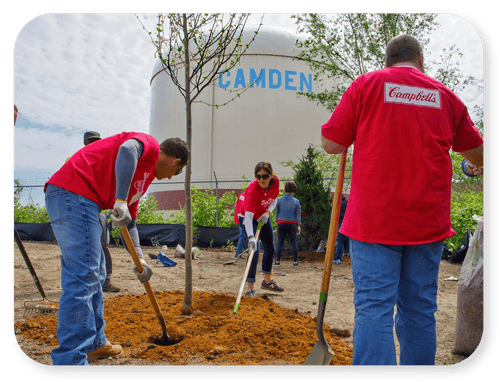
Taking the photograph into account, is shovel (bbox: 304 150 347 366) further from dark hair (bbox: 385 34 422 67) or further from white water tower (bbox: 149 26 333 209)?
white water tower (bbox: 149 26 333 209)

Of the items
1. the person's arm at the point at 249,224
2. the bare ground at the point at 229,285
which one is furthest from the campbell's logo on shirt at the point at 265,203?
the bare ground at the point at 229,285

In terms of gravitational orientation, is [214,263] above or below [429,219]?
below

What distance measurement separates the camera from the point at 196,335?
9.59 feet

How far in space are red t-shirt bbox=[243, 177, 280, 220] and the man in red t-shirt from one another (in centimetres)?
269

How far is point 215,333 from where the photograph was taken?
2.93m

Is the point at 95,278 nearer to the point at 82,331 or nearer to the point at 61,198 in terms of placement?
the point at 82,331

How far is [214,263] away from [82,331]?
19.1 feet

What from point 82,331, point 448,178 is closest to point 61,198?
point 82,331

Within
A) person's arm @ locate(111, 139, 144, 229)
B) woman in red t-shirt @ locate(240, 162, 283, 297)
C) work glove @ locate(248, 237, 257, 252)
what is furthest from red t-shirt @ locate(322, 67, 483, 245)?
woman in red t-shirt @ locate(240, 162, 283, 297)

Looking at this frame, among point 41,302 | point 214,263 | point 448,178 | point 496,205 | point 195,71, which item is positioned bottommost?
point 214,263

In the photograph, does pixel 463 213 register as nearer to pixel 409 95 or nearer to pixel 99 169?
pixel 409 95

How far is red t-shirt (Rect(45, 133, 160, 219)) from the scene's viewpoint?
2.13m

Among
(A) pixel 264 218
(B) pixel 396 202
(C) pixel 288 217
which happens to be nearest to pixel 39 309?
(A) pixel 264 218

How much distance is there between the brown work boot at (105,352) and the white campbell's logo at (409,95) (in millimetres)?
2365
